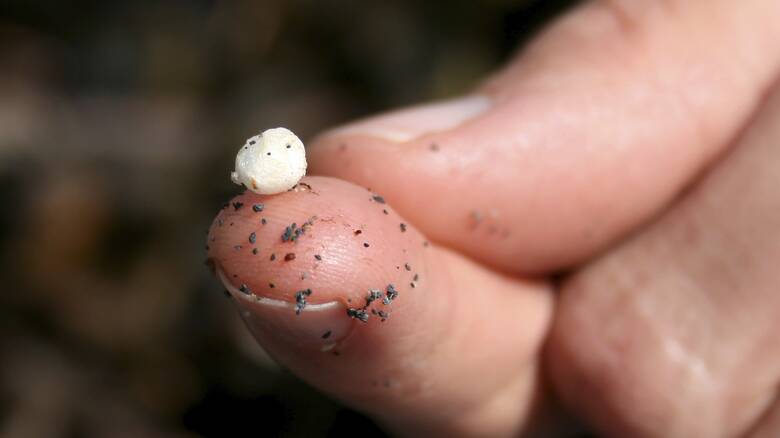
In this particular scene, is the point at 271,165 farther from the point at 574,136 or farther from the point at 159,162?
the point at 159,162

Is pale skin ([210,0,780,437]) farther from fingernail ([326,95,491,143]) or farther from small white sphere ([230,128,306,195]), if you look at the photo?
small white sphere ([230,128,306,195])

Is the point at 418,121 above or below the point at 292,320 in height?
above

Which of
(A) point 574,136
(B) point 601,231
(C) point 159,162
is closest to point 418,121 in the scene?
(A) point 574,136

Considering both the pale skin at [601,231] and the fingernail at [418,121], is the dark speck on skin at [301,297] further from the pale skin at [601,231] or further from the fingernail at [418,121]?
the fingernail at [418,121]

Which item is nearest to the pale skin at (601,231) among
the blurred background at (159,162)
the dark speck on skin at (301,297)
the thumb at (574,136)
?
the thumb at (574,136)

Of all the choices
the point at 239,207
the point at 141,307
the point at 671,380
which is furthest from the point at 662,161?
the point at 141,307

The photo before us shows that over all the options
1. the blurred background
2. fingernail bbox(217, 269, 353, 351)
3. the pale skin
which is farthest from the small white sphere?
the blurred background
